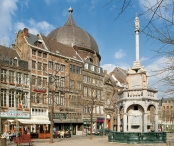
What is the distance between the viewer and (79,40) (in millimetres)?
66750

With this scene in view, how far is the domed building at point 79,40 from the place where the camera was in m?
65.8

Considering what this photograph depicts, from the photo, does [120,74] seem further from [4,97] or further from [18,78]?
[4,97]

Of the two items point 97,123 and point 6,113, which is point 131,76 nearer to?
point 6,113

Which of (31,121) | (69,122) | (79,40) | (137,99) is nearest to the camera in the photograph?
(137,99)

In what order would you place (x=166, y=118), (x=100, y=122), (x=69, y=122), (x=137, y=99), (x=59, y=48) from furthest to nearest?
1. (x=166, y=118)
2. (x=100, y=122)
3. (x=59, y=48)
4. (x=69, y=122)
5. (x=137, y=99)

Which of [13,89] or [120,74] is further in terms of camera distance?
[120,74]

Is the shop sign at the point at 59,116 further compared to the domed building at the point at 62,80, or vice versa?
the shop sign at the point at 59,116

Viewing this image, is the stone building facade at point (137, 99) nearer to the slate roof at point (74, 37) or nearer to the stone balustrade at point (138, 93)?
the stone balustrade at point (138, 93)

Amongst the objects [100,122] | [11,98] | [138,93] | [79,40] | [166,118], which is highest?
[79,40]

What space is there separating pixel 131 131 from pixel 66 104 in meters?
29.2

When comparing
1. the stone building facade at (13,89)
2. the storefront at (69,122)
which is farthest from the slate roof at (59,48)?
the storefront at (69,122)

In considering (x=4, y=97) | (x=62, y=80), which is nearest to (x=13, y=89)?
(x=4, y=97)

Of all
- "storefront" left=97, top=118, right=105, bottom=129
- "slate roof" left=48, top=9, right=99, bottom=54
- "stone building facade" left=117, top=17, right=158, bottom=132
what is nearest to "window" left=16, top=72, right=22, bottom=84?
"storefront" left=97, top=118, right=105, bottom=129

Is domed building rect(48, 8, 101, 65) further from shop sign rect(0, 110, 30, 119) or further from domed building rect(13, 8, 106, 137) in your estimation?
shop sign rect(0, 110, 30, 119)
